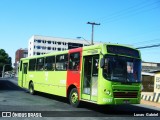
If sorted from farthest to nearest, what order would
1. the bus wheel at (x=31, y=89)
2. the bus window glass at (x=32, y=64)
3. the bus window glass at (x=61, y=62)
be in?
the bus window glass at (x=32, y=64) → the bus wheel at (x=31, y=89) → the bus window glass at (x=61, y=62)

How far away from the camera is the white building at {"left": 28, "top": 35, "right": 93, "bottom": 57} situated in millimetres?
132500

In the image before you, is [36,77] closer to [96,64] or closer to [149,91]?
[96,64]

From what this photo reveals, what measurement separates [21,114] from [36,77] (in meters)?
10.6

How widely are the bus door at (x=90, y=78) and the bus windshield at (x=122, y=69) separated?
0.81 meters

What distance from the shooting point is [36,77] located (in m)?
23.0

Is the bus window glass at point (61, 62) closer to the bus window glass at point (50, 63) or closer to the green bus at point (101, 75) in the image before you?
the green bus at point (101, 75)

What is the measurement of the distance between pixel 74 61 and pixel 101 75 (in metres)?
3.18

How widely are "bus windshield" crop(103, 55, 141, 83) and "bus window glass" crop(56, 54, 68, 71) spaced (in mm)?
4262

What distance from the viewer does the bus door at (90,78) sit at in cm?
1481

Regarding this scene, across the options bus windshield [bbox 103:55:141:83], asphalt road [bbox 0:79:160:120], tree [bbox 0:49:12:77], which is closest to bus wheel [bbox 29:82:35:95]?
asphalt road [bbox 0:79:160:120]

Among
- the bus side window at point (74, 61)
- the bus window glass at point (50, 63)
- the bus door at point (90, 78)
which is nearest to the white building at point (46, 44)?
the bus window glass at point (50, 63)

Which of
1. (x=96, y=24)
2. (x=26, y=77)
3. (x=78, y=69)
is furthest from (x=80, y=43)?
(x=78, y=69)

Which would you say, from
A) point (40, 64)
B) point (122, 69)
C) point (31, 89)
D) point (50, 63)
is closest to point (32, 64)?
point (31, 89)

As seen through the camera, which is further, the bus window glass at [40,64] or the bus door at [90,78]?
the bus window glass at [40,64]
